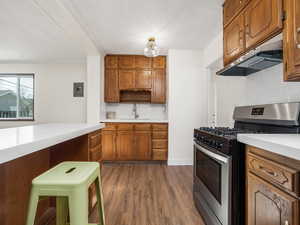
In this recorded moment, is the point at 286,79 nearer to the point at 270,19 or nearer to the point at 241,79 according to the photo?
the point at 270,19

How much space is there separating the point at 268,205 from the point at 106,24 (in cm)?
292

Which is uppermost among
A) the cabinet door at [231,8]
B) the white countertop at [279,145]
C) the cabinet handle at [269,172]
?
the cabinet door at [231,8]

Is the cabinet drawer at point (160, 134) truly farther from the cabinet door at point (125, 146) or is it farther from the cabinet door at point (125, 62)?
the cabinet door at point (125, 62)

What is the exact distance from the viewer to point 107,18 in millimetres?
2664

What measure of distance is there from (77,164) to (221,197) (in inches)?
43.4

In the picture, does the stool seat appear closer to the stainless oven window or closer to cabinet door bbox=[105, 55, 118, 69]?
the stainless oven window

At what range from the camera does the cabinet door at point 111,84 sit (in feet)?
14.0

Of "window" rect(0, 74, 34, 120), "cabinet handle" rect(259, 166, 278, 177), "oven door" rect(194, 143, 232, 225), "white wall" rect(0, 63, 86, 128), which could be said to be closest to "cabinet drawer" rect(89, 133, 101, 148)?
"oven door" rect(194, 143, 232, 225)

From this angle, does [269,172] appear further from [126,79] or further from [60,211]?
[126,79]

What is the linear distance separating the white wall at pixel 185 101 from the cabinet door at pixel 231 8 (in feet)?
5.55

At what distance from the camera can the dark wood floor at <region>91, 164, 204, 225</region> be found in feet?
6.11

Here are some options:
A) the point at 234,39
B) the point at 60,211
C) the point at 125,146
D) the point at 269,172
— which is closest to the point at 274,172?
the point at 269,172

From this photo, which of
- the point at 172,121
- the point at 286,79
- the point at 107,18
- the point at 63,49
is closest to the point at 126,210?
the point at 286,79

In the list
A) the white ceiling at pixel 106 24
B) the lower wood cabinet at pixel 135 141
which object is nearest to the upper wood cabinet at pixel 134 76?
the white ceiling at pixel 106 24
